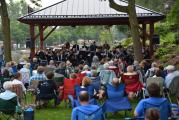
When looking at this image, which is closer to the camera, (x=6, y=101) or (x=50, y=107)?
(x=6, y=101)

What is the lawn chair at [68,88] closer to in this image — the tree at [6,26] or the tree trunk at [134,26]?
the tree trunk at [134,26]

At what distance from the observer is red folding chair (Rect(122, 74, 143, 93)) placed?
1334 centimetres

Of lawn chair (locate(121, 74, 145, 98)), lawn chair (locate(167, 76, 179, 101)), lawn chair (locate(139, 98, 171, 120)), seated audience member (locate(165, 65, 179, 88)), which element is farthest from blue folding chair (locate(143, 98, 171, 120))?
lawn chair (locate(121, 74, 145, 98))

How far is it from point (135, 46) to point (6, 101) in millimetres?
9956

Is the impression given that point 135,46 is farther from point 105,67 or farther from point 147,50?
point 147,50

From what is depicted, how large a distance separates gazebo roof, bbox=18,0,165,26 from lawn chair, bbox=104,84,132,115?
1351 centimetres

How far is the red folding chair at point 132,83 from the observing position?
525 inches

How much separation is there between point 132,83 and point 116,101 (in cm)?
234

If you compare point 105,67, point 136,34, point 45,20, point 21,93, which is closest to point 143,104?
point 21,93

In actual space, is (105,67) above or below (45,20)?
below

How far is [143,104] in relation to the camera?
289 inches

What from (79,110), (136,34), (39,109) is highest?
(136,34)

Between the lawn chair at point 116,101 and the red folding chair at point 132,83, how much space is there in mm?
1622

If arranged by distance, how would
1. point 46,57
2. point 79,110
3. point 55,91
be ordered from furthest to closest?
point 46,57, point 55,91, point 79,110
